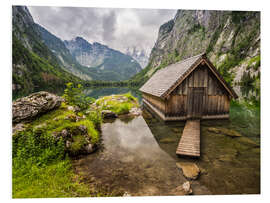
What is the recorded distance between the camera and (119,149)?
6.71 meters

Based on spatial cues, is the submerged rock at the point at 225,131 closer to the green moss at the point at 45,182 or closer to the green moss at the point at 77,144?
the green moss at the point at 77,144

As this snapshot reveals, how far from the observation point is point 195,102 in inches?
432

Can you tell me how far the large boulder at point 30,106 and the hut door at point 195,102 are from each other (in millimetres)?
10069

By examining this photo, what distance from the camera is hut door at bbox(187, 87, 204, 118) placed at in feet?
35.7

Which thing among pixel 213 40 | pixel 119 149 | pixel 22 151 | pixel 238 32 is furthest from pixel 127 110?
pixel 213 40

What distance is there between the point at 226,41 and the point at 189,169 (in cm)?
9606

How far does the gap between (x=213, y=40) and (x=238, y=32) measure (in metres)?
17.0

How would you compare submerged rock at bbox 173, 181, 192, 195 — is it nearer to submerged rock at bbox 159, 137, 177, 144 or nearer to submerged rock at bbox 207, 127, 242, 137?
submerged rock at bbox 159, 137, 177, 144

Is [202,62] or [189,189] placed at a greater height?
[202,62]

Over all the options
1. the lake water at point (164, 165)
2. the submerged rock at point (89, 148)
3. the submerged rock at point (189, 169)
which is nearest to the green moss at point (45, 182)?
the lake water at point (164, 165)

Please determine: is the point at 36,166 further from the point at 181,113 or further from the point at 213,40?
the point at 213,40

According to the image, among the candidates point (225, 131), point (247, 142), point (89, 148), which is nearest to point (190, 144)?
point (247, 142)

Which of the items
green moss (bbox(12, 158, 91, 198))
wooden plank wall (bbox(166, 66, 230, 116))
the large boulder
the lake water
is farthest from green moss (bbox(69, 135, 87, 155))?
wooden plank wall (bbox(166, 66, 230, 116))

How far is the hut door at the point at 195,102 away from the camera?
10873mm
